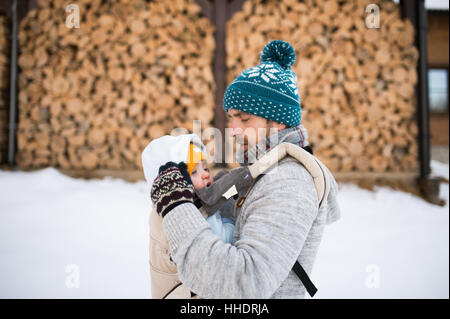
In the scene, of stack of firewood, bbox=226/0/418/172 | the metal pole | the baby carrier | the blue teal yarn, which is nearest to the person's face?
the baby carrier

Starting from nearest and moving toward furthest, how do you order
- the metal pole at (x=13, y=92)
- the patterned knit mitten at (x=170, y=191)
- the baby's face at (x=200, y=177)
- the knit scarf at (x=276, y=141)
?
1. the patterned knit mitten at (x=170, y=191)
2. the knit scarf at (x=276, y=141)
3. the baby's face at (x=200, y=177)
4. the metal pole at (x=13, y=92)

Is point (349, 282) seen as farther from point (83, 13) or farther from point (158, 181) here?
point (83, 13)

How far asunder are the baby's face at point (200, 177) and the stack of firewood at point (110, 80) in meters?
2.56

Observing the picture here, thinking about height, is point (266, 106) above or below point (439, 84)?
below

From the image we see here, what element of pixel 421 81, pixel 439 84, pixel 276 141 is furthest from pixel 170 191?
pixel 439 84

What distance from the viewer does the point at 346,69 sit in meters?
3.86

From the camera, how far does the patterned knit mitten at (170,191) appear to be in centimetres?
86

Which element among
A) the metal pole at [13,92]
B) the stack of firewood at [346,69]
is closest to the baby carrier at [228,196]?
the stack of firewood at [346,69]

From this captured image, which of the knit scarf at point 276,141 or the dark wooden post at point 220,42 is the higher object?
the dark wooden post at point 220,42

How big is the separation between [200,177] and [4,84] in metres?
4.14

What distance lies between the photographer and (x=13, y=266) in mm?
2314

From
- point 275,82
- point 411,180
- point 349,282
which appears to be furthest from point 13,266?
point 411,180

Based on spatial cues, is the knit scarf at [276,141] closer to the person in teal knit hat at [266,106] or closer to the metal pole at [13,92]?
the person in teal knit hat at [266,106]

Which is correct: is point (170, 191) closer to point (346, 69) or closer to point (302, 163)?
point (302, 163)
